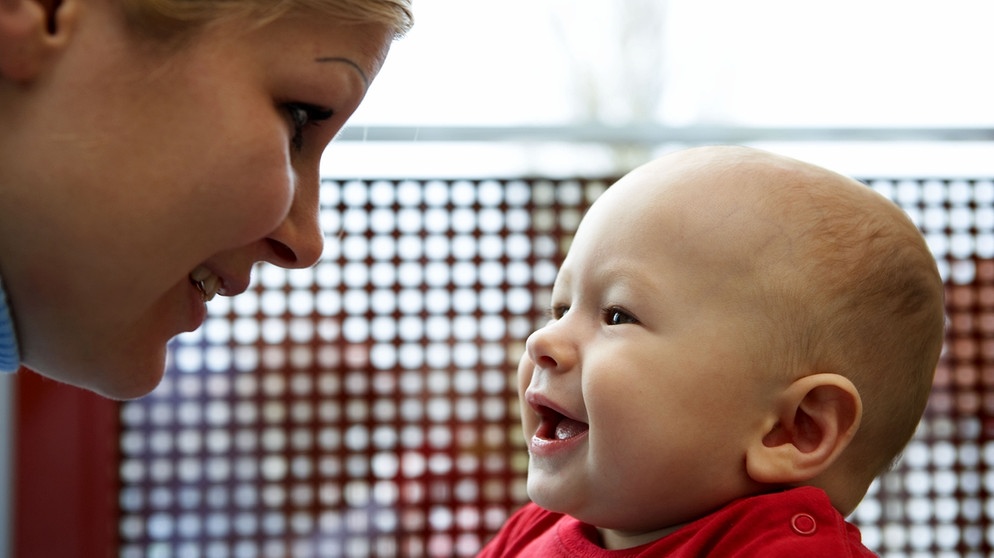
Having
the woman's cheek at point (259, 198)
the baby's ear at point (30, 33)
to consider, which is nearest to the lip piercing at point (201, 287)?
the woman's cheek at point (259, 198)

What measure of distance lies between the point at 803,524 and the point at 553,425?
28 centimetres

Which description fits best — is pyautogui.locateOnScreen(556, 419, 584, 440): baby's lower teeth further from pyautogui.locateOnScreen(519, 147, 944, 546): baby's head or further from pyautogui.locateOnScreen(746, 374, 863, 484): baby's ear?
pyautogui.locateOnScreen(746, 374, 863, 484): baby's ear

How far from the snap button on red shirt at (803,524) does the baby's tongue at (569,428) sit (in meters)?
0.23

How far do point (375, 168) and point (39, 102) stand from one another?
40.8 inches

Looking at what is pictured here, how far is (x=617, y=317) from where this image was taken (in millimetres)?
1080

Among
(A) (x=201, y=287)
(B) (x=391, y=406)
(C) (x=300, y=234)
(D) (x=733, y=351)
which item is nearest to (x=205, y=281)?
(A) (x=201, y=287)

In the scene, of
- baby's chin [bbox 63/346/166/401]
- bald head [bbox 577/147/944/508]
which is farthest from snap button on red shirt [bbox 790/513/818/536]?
baby's chin [bbox 63/346/166/401]

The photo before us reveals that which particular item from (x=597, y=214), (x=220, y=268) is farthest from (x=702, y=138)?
(x=220, y=268)

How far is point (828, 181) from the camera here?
3.60 ft

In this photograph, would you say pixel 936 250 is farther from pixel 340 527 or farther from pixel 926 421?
pixel 340 527

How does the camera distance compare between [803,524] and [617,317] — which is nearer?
[803,524]

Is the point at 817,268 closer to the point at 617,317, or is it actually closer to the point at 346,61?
the point at 617,317

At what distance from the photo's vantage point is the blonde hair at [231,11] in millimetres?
863

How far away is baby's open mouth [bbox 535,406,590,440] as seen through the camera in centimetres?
109
